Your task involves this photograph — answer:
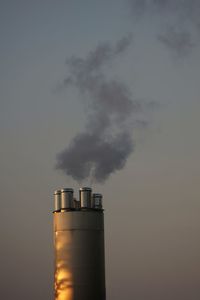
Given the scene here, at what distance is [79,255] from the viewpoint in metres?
34.6

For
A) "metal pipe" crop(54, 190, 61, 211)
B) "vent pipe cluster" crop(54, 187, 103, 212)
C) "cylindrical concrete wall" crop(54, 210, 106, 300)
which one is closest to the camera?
"cylindrical concrete wall" crop(54, 210, 106, 300)

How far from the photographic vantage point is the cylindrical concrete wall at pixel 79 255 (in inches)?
1352

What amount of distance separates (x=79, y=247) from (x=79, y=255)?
56cm

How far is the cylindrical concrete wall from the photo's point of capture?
34344mm

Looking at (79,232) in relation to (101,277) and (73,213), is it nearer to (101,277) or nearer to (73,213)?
(73,213)

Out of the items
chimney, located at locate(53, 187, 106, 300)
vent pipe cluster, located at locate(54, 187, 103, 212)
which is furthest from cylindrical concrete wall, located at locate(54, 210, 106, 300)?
vent pipe cluster, located at locate(54, 187, 103, 212)

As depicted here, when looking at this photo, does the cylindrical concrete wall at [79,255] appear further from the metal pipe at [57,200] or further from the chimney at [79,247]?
the metal pipe at [57,200]

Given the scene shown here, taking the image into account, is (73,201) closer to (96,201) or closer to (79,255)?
(96,201)

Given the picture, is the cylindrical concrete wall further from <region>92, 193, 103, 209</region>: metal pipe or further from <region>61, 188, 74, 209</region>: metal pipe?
<region>92, 193, 103, 209</region>: metal pipe

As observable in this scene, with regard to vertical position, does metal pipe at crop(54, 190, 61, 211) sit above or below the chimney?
above

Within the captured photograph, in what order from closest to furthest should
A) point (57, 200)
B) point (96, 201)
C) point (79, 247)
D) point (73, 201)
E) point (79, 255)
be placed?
point (79, 255)
point (79, 247)
point (73, 201)
point (57, 200)
point (96, 201)

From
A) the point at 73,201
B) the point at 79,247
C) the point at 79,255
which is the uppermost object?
the point at 73,201

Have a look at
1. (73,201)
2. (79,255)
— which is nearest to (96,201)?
(73,201)

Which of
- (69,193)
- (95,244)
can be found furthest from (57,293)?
(69,193)
